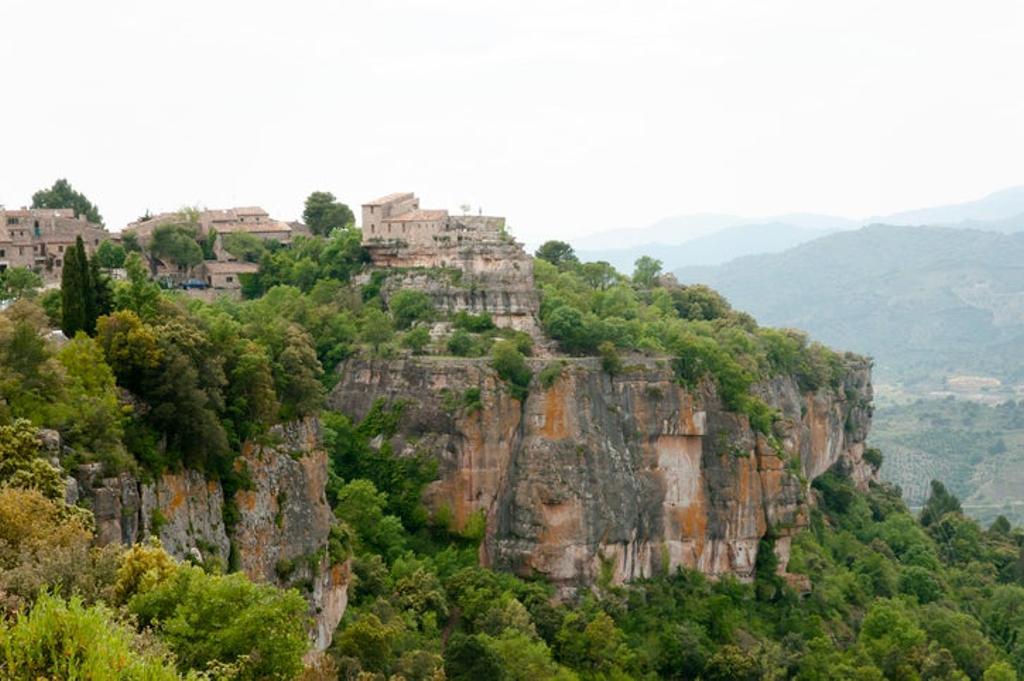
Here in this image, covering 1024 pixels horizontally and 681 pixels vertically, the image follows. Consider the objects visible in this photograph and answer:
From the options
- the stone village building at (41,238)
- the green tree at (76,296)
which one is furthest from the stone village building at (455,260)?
the green tree at (76,296)

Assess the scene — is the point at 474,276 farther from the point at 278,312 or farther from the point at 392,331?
the point at 278,312

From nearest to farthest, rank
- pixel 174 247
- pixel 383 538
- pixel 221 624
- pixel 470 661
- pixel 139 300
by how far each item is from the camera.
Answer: pixel 221 624, pixel 139 300, pixel 470 661, pixel 383 538, pixel 174 247

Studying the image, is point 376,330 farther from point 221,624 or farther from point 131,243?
point 221,624

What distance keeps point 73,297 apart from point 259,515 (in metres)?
8.27

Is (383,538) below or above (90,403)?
below

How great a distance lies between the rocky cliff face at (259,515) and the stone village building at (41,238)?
81.5 feet

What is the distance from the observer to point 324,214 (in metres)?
80.8

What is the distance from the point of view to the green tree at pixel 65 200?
80188mm

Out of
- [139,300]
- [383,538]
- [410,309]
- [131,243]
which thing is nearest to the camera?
[139,300]

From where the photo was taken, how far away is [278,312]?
6359 centimetres

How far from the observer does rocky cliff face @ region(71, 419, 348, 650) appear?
31312mm

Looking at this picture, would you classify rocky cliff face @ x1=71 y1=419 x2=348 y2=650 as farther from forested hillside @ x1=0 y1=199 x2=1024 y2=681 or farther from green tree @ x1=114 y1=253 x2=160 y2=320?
green tree @ x1=114 y1=253 x2=160 y2=320

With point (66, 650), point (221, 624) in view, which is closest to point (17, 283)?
point (221, 624)

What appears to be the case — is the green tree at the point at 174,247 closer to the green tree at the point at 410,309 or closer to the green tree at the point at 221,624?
the green tree at the point at 410,309
